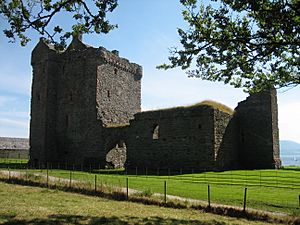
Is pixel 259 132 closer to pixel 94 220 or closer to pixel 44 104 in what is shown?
pixel 44 104

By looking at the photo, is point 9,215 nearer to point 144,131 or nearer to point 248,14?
point 248,14

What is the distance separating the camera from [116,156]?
34.3 m

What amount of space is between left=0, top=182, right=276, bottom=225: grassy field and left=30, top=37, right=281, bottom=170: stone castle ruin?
14.1 m

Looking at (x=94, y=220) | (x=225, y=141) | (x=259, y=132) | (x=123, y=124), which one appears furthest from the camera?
(x=123, y=124)

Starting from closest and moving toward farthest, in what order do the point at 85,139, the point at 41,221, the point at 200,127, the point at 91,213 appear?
the point at 41,221 < the point at 91,213 < the point at 200,127 < the point at 85,139

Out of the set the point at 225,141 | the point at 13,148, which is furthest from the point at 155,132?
the point at 13,148

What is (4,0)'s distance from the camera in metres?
11.4

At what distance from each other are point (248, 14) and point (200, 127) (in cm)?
1628

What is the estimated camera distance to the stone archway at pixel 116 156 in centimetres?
3312

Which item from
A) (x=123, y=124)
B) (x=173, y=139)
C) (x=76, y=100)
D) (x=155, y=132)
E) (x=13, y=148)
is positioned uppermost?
(x=76, y=100)

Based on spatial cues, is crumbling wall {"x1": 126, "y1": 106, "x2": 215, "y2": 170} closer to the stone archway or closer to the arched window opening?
the arched window opening

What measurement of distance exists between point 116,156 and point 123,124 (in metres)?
3.21

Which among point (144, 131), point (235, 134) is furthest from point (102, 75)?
point (235, 134)

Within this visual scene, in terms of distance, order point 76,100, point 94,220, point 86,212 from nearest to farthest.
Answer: point 94,220 < point 86,212 < point 76,100
